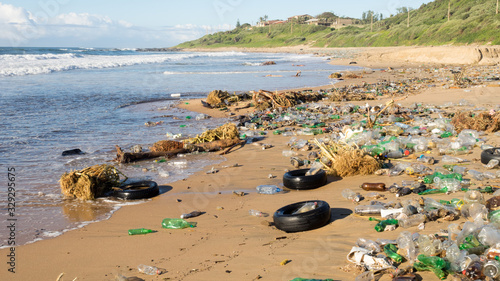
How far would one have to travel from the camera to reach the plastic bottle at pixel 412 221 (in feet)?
13.9

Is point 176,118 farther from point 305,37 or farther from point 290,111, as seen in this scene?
point 305,37

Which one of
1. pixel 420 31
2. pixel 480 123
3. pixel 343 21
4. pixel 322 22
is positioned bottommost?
pixel 480 123

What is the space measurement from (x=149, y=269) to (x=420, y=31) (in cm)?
5691

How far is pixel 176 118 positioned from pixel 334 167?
768 centimetres

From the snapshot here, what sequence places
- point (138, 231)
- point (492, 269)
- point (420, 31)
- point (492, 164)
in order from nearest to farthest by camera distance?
1. point (492, 269)
2. point (138, 231)
3. point (492, 164)
4. point (420, 31)

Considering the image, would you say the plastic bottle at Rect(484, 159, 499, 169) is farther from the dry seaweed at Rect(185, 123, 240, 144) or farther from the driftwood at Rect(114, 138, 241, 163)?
the dry seaweed at Rect(185, 123, 240, 144)

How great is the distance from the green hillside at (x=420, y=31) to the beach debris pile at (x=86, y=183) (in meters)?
38.2

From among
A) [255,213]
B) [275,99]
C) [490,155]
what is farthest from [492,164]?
[275,99]

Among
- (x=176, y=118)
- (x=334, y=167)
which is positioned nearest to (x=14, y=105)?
(x=176, y=118)

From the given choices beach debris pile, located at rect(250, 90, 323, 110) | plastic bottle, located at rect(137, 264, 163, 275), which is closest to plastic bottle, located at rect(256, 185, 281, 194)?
plastic bottle, located at rect(137, 264, 163, 275)

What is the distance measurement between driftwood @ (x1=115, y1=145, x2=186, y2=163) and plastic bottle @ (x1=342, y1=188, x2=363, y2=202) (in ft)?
13.9

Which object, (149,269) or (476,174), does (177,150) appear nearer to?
(149,269)

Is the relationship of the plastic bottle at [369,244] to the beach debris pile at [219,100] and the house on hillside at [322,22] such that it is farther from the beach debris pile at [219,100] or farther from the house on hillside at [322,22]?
the house on hillside at [322,22]

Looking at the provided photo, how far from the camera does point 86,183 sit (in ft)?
19.5
